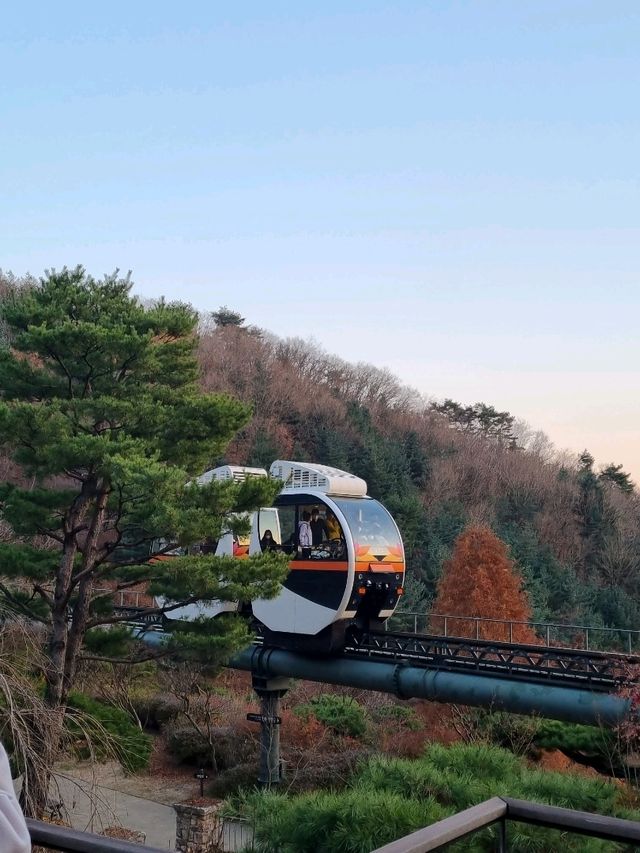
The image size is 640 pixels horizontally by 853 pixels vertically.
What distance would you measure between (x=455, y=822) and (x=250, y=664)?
16.2 meters

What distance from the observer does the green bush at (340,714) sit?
19.5 m

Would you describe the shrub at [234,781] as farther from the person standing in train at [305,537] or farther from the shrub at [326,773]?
the person standing in train at [305,537]

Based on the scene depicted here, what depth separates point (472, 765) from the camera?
36.4ft

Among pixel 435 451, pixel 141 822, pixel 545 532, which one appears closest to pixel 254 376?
pixel 435 451

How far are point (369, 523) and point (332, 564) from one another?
1030mm

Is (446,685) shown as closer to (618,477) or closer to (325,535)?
(325,535)

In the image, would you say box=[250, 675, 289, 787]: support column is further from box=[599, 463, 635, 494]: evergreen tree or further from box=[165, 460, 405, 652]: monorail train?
box=[599, 463, 635, 494]: evergreen tree

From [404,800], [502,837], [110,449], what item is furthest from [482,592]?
[502,837]

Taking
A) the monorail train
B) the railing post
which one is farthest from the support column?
the railing post

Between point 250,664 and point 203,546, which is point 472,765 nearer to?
point 250,664

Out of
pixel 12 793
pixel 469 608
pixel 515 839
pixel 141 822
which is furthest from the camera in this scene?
pixel 469 608

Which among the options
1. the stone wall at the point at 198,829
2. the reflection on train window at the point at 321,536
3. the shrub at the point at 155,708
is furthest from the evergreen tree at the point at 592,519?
the stone wall at the point at 198,829

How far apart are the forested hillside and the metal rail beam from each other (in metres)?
14.2

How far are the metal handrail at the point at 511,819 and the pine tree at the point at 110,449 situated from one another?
10.1 metres
